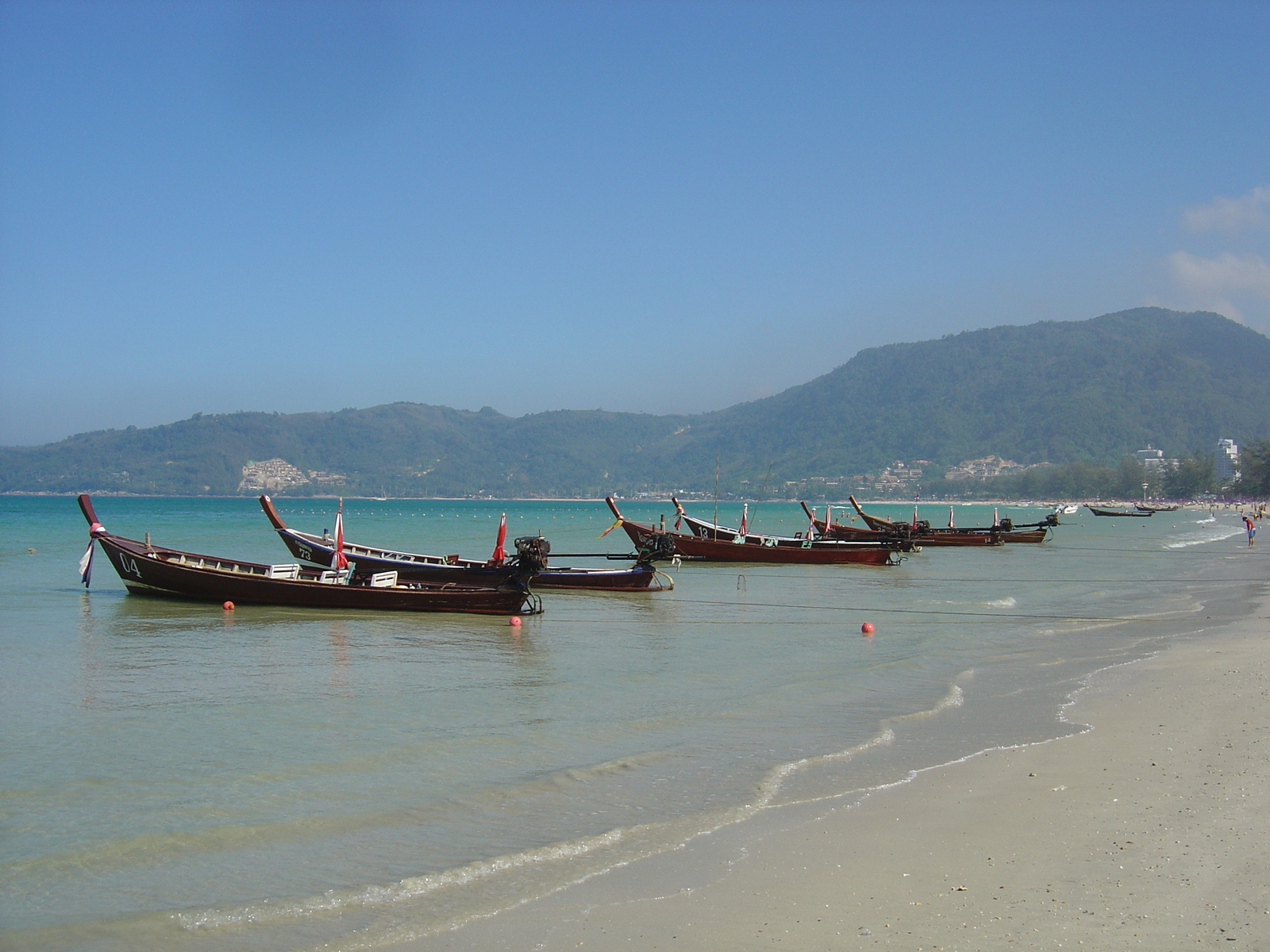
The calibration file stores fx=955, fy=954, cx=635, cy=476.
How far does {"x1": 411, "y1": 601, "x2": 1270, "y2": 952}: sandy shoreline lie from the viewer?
6387mm

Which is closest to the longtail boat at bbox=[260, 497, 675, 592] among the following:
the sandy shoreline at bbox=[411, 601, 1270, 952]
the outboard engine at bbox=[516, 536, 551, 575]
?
the outboard engine at bbox=[516, 536, 551, 575]

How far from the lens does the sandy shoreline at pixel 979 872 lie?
21.0 ft

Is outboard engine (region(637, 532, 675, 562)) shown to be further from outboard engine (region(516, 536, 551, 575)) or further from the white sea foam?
the white sea foam

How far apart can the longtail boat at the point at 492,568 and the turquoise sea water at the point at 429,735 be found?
1705 millimetres

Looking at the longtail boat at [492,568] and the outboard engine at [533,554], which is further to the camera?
the longtail boat at [492,568]

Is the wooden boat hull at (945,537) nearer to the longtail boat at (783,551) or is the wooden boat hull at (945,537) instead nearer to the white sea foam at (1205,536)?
the longtail boat at (783,551)

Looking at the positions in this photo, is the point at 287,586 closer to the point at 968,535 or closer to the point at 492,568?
the point at 492,568

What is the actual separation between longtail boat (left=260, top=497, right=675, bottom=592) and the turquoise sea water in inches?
67.1

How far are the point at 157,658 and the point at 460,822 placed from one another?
507 inches

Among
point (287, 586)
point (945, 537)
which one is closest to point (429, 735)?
point (287, 586)

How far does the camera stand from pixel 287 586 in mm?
26562

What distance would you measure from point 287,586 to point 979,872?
22811mm

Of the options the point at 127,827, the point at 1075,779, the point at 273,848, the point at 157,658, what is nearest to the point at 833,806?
the point at 1075,779

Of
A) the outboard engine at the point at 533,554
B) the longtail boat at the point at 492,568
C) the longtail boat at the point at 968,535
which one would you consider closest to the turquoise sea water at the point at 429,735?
the outboard engine at the point at 533,554
